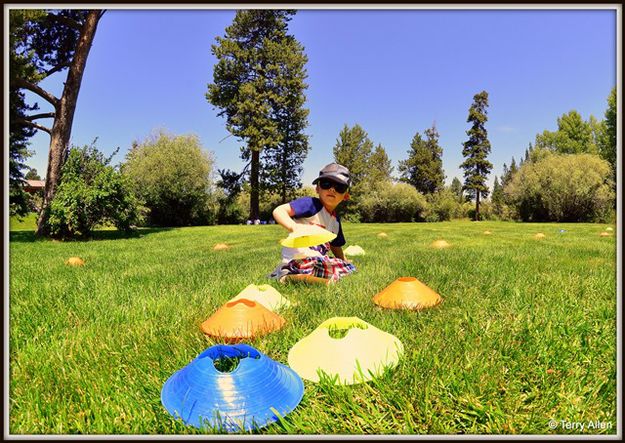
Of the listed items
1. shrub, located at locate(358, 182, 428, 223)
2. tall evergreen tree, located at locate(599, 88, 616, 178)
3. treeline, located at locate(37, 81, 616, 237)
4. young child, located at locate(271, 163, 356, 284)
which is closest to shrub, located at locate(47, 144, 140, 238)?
treeline, located at locate(37, 81, 616, 237)

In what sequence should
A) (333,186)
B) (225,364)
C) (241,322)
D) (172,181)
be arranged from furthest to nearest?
(172,181) < (333,186) < (241,322) < (225,364)

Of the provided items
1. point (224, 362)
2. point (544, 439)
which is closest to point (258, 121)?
point (224, 362)

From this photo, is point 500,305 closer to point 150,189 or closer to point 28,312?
point 28,312

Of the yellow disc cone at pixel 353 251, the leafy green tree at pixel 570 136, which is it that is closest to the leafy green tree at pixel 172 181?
the yellow disc cone at pixel 353 251

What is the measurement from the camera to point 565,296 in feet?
9.31

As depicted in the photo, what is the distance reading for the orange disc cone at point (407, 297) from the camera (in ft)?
8.35

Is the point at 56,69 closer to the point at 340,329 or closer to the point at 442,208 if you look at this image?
the point at 340,329

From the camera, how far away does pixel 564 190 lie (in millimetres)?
20969

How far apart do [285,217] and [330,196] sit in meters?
0.57

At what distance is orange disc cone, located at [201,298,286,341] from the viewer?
207cm

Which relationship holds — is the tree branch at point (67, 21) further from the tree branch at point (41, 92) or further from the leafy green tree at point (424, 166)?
the leafy green tree at point (424, 166)

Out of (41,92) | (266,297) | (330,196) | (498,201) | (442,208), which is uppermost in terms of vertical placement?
(41,92)

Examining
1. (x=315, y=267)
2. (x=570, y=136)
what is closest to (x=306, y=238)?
(x=315, y=267)

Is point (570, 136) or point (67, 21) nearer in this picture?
point (67, 21)
